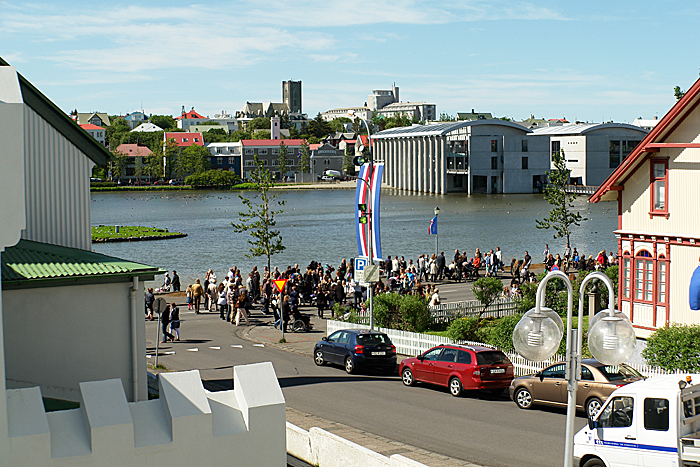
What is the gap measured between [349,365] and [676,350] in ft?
29.8

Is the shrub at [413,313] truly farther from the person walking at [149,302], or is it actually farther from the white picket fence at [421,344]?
the person walking at [149,302]

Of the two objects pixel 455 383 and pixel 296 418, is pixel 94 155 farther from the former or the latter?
pixel 455 383

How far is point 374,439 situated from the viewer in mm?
15523

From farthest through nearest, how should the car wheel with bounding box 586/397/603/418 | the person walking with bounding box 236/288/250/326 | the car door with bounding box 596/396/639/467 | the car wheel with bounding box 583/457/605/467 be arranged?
the person walking with bounding box 236/288/250/326 < the car wheel with bounding box 586/397/603/418 < the car wheel with bounding box 583/457/605/467 < the car door with bounding box 596/396/639/467

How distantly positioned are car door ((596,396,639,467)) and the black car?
37.1 feet

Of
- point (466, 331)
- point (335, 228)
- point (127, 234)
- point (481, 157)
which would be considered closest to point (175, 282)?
point (466, 331)

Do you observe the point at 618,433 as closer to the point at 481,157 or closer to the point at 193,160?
the point at 481,157

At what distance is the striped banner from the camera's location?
90.1 feet

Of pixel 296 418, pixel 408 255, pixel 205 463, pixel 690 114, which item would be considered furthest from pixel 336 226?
pixel 205 463

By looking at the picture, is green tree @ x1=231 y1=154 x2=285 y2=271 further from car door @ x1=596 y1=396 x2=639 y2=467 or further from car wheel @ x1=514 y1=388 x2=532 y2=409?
car door @ x1=596 y1=396 x2=639 y2=467

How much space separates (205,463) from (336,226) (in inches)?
3466

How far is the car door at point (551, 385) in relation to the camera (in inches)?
718

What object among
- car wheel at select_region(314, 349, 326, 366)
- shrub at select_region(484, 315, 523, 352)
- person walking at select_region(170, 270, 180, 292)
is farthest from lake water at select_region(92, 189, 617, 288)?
shrub at select_region(484, 315, 523, 352)

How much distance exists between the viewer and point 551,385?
725 inches
